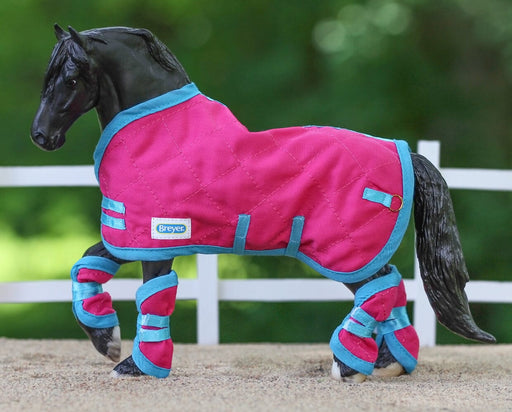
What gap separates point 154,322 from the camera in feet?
9.05

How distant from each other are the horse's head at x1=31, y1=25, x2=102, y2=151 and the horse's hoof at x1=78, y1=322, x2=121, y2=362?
715 mm

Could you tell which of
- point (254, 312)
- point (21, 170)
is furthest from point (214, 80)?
point (21, 170)

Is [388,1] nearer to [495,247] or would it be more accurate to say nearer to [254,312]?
[495,247]

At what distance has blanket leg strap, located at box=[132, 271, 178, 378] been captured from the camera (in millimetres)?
2750

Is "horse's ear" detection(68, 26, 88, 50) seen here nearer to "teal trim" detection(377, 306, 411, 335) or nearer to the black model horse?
the black model horse

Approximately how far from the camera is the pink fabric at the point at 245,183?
2.69 meters

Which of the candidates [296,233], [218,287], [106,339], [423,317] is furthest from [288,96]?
[106,339]

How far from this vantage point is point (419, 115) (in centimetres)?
614

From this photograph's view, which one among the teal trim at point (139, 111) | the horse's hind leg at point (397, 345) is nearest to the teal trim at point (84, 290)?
the teal trim at point (139, 111)

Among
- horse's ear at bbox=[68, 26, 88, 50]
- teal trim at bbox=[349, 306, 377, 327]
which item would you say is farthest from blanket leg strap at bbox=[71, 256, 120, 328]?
teal trim at bbox=[349, 306, 377, 327]

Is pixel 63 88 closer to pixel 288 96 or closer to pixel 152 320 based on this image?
pixel 152 320

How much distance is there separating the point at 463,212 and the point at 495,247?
0.35m

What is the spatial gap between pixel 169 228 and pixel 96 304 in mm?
476

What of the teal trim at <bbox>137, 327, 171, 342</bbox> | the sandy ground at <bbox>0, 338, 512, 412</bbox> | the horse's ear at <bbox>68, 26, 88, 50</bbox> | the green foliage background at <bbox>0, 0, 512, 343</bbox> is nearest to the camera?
the sandy ground at <bbox>0, 338, 512, 412</bbox>
